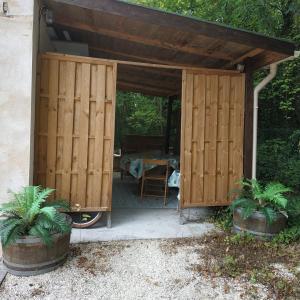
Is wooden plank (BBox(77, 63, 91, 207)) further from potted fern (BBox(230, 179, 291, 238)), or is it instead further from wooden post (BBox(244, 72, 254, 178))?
wooden post (BBox(244, 72, 254, 178))

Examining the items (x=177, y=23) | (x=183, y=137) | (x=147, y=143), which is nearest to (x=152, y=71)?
(x=183, y=137)

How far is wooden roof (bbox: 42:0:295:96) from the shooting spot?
3715 millimetres

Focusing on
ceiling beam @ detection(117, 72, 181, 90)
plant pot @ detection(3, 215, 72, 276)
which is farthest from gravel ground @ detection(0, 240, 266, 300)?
ceiling beam @ detection(117, 72, 181, 90)

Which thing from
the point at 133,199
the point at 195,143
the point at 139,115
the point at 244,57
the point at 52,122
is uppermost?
the point at 244,57

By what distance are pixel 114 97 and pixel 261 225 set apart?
106 inches

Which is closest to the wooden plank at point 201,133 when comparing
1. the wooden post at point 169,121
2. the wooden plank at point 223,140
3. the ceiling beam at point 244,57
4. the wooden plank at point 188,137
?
the wooden plank at point 188,137

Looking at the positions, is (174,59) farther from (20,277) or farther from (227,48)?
(20,277)

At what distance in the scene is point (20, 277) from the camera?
9.61 feet

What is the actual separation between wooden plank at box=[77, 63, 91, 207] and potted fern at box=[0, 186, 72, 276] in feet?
3.24

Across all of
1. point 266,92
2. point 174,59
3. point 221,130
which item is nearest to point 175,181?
point 221,130

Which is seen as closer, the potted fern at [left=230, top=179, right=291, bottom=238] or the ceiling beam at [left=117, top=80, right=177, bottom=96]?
the potted fern at [left=230, top=179, right=291, bottom=238]

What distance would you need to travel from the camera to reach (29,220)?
3.04 m

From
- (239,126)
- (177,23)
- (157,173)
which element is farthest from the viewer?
(157,173)

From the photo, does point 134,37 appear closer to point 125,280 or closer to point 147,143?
point 125,280
